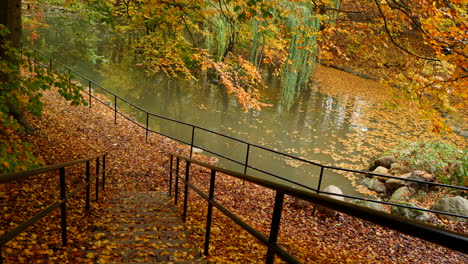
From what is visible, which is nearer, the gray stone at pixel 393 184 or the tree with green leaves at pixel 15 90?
the tree with green leaves at pixel 15 90

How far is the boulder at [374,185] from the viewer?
29.7 ft

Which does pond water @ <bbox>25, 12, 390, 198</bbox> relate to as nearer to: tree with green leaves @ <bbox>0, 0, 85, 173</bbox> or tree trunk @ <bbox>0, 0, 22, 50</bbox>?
tree trunk @ <bbox>0, 0, 22, 50</bbox>

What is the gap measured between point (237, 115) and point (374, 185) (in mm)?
7342

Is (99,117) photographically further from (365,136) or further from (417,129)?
(417,129)

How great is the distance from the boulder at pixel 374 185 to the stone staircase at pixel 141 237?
6.64 m

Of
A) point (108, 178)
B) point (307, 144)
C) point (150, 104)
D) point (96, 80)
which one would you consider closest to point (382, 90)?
point (307, 144)

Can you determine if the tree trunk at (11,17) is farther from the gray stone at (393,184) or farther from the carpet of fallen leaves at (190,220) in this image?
the gray stone at (393,184)

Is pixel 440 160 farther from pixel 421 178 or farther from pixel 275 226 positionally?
pixel 275 226

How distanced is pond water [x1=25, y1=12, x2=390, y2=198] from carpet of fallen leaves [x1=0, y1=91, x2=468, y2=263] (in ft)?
9.80

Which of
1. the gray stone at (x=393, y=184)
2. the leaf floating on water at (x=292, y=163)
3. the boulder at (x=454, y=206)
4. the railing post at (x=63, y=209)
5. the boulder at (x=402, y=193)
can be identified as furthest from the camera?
the leaf floating on water at (x=292, y=163)

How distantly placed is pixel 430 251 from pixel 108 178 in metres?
6.33

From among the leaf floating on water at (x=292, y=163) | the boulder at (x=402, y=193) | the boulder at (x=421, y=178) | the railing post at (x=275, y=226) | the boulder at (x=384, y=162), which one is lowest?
the leaf floating on water at (x=292, y=163)

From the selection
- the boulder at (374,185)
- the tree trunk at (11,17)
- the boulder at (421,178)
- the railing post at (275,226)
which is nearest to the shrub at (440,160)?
the boulder at (421,178)

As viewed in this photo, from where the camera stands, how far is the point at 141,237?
11.9 ft
